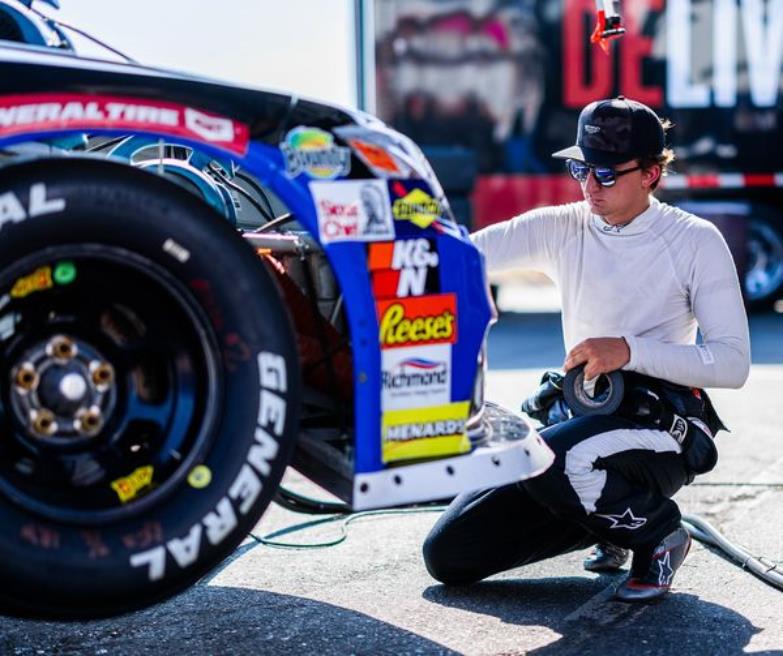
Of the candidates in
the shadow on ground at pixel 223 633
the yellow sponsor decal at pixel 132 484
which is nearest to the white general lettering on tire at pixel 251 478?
the yellow sponsor decal at pixel 132 484

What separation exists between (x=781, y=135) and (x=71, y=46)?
9741 mm

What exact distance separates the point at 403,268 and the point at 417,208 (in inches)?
5.6

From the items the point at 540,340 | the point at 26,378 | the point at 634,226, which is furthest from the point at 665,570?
the point at 540,340

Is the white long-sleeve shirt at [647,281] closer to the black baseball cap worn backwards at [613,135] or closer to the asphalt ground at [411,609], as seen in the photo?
the black baseball cap worn backwards at [613,135]

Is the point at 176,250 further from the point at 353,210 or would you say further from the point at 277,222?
the point at 277,222

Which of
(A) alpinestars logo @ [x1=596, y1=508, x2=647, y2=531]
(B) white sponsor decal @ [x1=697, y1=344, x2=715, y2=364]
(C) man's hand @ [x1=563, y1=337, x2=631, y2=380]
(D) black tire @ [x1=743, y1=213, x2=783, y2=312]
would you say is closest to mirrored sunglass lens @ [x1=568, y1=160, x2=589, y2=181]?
(C) man's hand @ [x1=563, y1=337, x2=631, y2=380]

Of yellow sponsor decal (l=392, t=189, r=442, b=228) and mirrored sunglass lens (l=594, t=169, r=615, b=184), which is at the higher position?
mirrored sunglass lens (l=594, t=169, r=615, b=184)

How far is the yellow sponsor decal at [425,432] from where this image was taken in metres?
2.88

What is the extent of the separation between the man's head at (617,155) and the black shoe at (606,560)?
983mm

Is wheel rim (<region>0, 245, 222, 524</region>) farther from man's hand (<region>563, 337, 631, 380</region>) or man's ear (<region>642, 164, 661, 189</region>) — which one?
man's ear (<region>642, 164, 661, 189</region>)

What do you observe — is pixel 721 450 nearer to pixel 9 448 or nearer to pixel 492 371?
pixel 492 371

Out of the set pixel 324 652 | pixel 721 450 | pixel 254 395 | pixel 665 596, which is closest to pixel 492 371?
pixel 721 450

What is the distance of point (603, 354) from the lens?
3.67 m

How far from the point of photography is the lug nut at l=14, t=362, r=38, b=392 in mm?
2666
